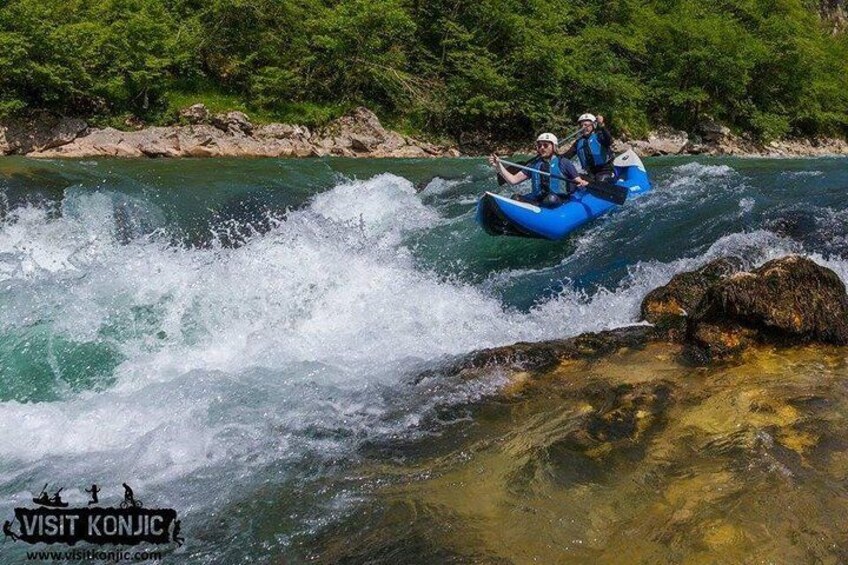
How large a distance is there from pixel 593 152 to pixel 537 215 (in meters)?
2.19

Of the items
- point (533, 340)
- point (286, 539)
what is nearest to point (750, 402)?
point (533, 340)

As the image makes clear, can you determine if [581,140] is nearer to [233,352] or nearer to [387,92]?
[233,352]

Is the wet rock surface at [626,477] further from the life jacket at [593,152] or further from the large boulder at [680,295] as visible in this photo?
the life jacket at [593,152]

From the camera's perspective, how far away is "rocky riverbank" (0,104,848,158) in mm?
15820

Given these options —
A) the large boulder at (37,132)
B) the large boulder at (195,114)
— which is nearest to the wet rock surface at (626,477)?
the large boulder at (37,132)

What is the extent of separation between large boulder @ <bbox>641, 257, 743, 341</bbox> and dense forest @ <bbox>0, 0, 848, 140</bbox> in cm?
1549

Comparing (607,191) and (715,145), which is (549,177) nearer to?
(607,191)

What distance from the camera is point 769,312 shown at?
4730 millimetres

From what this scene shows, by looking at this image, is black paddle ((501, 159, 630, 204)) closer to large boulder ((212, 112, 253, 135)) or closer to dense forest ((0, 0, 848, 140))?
large boulder ((212, 112, 253, 135))

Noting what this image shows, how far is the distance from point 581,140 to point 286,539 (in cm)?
764

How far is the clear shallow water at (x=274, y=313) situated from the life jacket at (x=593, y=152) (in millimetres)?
896

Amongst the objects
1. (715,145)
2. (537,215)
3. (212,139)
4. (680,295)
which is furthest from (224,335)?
(715,145)

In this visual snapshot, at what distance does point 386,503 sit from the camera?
308 cm

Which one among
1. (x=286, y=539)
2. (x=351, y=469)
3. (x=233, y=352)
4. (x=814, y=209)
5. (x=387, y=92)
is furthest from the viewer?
(x=387, y=92)
